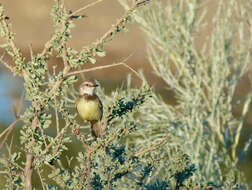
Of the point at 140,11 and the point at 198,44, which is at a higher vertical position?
the point at 198,44

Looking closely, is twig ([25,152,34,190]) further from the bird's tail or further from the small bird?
the small bird

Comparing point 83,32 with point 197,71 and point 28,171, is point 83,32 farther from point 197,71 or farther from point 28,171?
point 28,171

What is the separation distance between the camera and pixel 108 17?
124ft

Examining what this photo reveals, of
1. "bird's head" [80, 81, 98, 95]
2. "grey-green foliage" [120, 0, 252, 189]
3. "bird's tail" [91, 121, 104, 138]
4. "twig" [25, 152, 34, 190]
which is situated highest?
"grey-green foliage" [120, 0, 252, 189]

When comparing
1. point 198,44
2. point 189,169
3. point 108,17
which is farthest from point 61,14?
point 108,17

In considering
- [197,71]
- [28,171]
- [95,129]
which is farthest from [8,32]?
[197,71]

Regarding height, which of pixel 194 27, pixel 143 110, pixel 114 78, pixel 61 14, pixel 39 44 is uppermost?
pixel 39 44

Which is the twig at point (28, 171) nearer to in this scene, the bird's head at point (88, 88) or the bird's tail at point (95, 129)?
the bird's tail at point (95, 129)

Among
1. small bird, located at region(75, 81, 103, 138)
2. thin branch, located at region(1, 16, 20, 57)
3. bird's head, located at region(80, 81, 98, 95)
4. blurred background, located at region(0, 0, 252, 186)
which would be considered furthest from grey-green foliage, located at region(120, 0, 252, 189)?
blurred background, located at region(0, 0, 252, 186)

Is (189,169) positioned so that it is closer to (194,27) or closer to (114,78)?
(194,27)

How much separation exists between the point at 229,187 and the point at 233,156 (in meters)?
3.99

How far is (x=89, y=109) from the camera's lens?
4.77m

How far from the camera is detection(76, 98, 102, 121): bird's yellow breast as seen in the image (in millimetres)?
4715

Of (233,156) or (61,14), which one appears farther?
(233,156)
